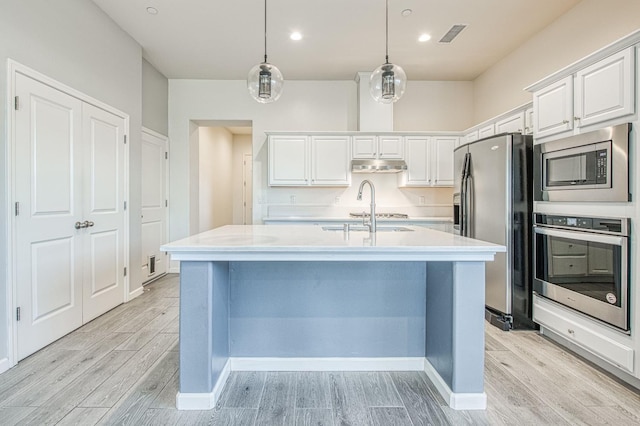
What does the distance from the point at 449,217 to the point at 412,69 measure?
2.27 metres

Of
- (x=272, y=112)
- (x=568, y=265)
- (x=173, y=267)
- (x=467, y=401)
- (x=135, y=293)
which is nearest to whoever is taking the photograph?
(x=467, y=401)

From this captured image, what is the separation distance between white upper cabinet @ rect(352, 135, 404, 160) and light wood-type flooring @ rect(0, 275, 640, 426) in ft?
9.50

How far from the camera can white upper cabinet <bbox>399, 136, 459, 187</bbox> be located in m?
4.69

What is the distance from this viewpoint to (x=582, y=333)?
92.5 inches

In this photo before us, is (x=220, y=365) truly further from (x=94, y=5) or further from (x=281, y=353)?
(x=94, y=5)

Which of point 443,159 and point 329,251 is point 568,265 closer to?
point 329,251

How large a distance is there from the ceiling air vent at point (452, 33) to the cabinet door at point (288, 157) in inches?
83.0

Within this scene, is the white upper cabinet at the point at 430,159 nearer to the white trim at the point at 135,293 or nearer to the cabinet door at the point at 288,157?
the cabinet door at the point at 288,157

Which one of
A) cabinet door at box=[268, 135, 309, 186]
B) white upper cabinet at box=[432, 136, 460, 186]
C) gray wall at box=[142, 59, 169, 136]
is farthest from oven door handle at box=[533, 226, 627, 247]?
gray wall at box=[142, 59, 169, 136]

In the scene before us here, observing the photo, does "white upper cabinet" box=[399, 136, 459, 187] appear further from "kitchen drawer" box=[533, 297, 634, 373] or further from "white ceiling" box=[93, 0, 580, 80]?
"kitchen drawer" box=[533, 297, 634, 373]

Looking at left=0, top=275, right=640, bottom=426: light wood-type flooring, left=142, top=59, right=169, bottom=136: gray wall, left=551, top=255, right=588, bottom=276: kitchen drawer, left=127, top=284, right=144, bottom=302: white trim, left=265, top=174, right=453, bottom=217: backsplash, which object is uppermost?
left=142, top=59, right=169, bottom=136: gray wall

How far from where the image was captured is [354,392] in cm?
195

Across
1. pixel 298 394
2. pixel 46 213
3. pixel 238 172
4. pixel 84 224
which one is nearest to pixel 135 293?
pixel 84 224

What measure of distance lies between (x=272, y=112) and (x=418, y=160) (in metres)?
2.34
